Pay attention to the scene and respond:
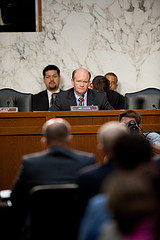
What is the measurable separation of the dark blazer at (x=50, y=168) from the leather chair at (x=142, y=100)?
10.9 ft

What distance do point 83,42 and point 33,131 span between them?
12.1 ft

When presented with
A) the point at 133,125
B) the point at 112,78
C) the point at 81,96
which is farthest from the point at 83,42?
the point at 133,125

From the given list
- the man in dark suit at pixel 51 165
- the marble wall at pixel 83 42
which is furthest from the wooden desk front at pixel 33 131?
the marble wall at pixel 83 42

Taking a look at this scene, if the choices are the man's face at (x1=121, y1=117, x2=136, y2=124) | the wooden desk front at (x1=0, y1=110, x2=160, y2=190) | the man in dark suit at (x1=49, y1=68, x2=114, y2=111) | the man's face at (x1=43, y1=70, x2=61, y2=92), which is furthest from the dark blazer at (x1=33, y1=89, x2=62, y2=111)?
the man's face at (x1=121, y1=117, x2=136, y2=124)

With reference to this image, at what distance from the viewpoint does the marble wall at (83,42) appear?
8.10 meters

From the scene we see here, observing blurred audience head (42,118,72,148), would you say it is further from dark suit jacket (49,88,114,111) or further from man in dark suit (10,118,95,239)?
dark suit jacket (49,88,114,111)

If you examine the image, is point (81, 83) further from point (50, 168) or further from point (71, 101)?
point (50, 168)

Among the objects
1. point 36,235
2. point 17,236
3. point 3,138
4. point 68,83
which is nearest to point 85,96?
point 3,138

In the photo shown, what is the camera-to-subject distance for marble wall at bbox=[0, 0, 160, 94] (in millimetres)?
8102

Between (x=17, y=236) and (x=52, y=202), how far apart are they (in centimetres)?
58

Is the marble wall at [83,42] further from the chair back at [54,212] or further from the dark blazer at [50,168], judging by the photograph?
the chair back at [54,212]

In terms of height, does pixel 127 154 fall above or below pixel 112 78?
below

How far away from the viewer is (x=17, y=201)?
2689 mm

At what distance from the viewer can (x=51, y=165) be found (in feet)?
8.40
